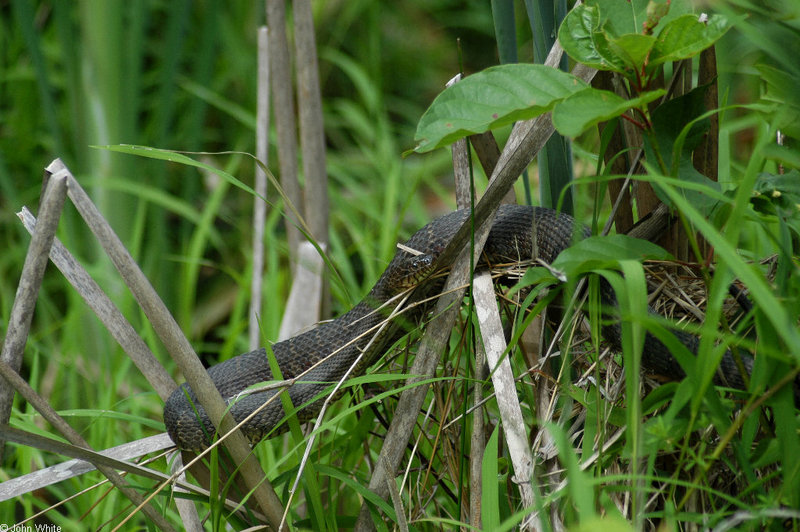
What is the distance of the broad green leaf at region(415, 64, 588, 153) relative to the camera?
1.24 meters

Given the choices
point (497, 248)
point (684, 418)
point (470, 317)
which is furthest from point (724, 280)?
point (497, 248)

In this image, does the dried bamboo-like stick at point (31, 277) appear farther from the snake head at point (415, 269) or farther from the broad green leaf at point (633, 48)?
the broad green leaf at point (633, 48)

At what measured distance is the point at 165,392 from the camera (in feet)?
6.17

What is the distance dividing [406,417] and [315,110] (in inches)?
68.7

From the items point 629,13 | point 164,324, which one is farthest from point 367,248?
point 629,13

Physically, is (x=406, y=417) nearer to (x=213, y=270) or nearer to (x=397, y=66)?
(x=213, y=270)

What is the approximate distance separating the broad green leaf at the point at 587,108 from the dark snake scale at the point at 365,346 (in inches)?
15.7

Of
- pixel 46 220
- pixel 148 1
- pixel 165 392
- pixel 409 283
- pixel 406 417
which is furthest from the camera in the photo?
pixel 148 1

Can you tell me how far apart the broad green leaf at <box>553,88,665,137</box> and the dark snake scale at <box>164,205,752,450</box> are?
400 mm

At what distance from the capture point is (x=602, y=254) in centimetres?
130

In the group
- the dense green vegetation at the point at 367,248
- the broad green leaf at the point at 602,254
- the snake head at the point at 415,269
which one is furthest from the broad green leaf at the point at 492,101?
the snake head at the point at 415,269

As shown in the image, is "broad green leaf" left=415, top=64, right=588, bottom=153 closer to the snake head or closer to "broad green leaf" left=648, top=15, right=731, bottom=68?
"broad green leaf" left=648, top=15, right=731, bottom=68

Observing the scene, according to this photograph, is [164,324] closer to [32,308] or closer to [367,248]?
[32,308]

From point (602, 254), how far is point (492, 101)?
32cm
